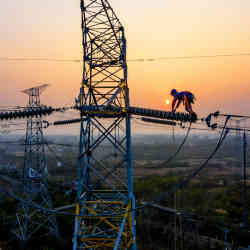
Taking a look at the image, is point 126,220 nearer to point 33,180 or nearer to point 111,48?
point 111,48

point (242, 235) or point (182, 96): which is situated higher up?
point (182, 96)

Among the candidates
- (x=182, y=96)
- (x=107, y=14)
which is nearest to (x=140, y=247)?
(x=182, y=96)

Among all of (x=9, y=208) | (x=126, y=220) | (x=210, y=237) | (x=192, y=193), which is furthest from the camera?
(x=192, y=193)

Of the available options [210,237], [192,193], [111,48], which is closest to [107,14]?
[111,48]

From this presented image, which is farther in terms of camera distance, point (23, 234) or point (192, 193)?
point (192, 193)

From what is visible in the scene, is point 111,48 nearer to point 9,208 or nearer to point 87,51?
point 87,51

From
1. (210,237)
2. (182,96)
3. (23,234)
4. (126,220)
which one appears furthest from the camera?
(210,237)

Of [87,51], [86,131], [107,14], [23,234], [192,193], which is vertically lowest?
[192,193]

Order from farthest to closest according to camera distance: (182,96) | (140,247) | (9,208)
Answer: (9,208)
(140,247)
(182,96)

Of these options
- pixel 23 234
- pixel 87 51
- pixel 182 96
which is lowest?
pixel 23 234
